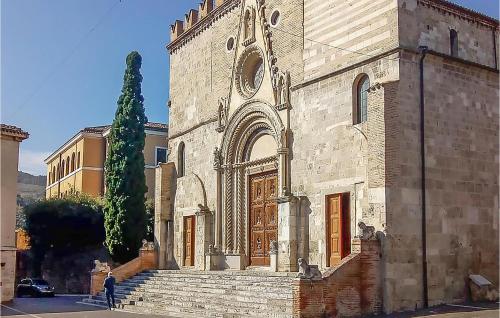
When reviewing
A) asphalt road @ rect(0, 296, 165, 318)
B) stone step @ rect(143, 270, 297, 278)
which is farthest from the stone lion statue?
asphalt road @ rect(0, 296, 165, 318)

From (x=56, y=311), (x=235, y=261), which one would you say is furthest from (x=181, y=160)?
(x=56, y=311)

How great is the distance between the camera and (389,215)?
648 inches

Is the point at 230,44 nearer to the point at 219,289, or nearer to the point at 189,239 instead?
the point at 189,239

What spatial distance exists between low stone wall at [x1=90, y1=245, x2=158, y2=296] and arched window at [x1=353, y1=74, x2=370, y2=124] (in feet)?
41.3

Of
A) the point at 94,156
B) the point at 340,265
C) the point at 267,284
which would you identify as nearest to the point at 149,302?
the point at 267,284

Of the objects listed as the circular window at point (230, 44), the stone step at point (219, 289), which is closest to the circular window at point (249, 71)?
the circular window at point (230, 44)

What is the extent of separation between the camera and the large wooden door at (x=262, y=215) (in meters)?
22.3

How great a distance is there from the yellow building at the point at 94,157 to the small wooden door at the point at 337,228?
2562 cm

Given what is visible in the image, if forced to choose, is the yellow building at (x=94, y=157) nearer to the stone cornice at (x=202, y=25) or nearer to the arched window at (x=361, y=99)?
the stone cornice at (x=202, y=25)

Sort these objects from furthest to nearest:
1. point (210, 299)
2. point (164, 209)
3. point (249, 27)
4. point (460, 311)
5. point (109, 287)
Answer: point (164, 209) < point (249, 27) < point (109, 287) < point (210, 299) < point (460, 311)

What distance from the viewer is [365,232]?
16.3 metres

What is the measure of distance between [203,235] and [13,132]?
29.6 feet

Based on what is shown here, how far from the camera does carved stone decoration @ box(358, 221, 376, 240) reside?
1631cm

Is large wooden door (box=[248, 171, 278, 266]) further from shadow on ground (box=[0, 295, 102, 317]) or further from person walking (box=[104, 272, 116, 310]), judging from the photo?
shadow on ground (box=[0, 295, 102, 317])
